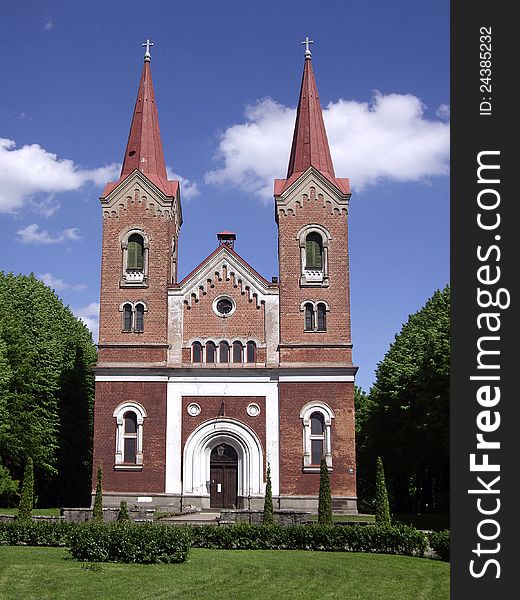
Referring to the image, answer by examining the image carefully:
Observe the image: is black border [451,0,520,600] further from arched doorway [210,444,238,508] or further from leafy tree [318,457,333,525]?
arched doorway [210,444,238,508]

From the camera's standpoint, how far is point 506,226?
8.99 meters

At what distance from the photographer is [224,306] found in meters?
41.1

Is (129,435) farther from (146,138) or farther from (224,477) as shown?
(146,138)

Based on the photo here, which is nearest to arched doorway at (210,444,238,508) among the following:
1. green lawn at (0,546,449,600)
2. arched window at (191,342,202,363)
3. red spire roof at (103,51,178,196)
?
arched window at (191,342,202,363)

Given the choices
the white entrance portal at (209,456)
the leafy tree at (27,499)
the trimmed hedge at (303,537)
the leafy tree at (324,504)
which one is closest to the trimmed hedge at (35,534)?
the leafy tree at (27,499)

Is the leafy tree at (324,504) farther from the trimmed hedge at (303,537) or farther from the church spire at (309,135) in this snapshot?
the church spire at (309,135)

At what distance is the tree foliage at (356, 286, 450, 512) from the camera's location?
4031cm

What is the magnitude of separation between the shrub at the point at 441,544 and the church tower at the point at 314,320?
13.1 m

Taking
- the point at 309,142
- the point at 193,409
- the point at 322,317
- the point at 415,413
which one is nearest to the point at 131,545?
the point at 193,409

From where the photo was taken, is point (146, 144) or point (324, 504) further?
point (146, 144)

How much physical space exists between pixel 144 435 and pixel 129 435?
0.80 meters

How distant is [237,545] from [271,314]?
16.2m

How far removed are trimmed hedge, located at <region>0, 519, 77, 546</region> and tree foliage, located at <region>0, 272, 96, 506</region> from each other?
16.9m

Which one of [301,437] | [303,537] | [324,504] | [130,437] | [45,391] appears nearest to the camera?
[303,537]
